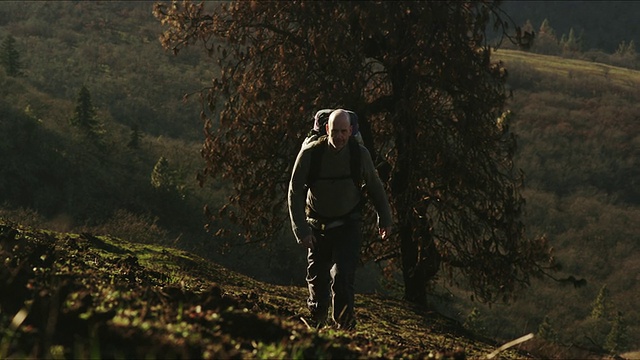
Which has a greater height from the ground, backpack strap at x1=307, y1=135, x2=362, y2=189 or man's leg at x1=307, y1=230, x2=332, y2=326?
backpack strap at x1=307, y1=135, x2=362, y2=189

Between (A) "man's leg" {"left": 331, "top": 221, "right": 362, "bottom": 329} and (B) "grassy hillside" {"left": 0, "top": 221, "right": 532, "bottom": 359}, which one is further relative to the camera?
(A) "man's leg" {"left": 331, "top": 221, "right": 362, "bottom": 329}

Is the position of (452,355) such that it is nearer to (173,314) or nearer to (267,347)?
(267,347)

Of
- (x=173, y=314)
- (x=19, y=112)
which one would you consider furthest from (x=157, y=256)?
(x=19, y=112)

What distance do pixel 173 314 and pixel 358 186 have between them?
9.07ft

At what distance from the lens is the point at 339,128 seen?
646 centimetres

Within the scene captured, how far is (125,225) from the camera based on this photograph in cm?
2092

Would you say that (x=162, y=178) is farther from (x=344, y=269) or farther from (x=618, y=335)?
(x=344, y=269)

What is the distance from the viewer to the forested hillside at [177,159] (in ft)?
81.3

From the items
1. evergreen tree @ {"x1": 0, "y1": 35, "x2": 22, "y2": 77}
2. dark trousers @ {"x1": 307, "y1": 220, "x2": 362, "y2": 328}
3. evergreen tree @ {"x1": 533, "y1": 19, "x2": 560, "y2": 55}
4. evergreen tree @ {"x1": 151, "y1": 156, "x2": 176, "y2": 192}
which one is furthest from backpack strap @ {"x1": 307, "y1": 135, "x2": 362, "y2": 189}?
evergreen tree @ {"x1": 533, "y1": 19, "x2": 560, "y2": 55}

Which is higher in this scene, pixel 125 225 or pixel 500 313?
pixel 125 225

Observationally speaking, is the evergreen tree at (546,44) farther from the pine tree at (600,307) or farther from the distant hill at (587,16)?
the pine tree at (600,307)

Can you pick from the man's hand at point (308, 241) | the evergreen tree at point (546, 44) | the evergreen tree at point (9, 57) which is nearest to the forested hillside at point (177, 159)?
the evergreen tree at point (9, 57)

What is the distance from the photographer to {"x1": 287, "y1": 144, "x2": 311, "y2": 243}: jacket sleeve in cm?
671

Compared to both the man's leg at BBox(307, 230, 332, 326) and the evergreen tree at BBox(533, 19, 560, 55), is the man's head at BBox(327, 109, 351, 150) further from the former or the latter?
the evergreen tree at BBox(533, 19, 560, 55)
